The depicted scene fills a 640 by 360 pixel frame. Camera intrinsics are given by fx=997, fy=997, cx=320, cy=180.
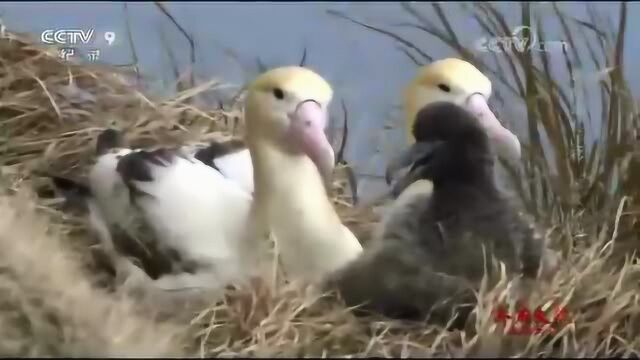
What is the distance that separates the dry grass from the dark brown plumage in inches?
0.6

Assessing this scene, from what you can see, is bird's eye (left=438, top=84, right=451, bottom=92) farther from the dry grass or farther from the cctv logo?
the cctv logo

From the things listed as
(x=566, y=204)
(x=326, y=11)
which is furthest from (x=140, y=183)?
(x=566, y=204)

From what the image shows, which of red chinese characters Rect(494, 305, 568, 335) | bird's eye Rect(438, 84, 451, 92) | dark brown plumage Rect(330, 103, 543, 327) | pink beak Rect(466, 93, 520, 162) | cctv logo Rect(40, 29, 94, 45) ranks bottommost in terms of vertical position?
red chinese characters Rect(494, 305, 568, 335)

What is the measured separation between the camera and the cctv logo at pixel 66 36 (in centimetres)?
83

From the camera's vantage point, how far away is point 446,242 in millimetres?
731

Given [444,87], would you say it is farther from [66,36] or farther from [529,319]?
[66,36]

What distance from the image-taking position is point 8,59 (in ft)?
2.85

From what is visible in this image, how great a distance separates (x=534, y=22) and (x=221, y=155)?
277 millimetres

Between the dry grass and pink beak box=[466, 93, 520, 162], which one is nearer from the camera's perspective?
the dry grass

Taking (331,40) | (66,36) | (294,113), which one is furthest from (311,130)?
(66,36)

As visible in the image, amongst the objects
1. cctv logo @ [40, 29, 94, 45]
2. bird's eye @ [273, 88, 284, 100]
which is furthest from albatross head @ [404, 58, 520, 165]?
cctv logo @ [40, 29, 94, 45]

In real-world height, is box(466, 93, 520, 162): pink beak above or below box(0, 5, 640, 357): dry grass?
above

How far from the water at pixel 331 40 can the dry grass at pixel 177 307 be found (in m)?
0.04

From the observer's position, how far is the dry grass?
0.65 m
